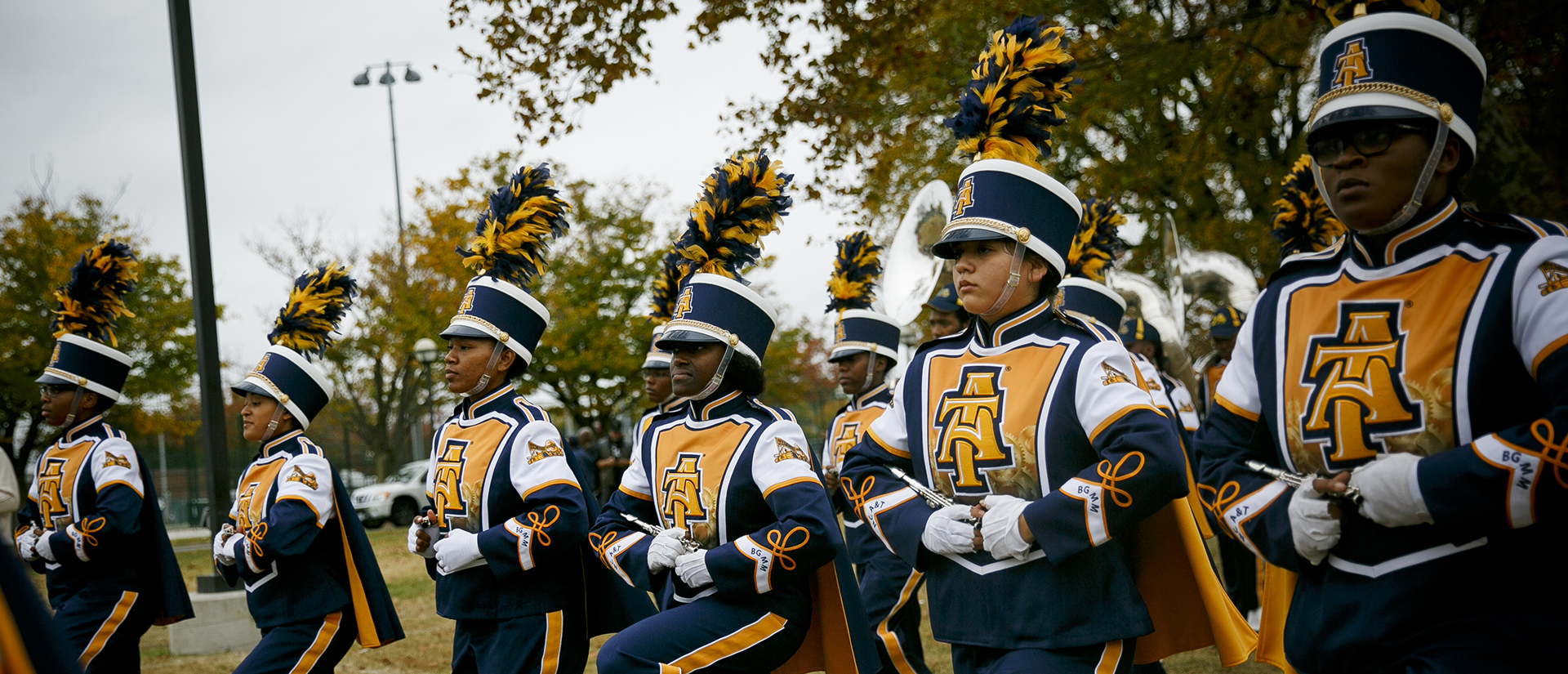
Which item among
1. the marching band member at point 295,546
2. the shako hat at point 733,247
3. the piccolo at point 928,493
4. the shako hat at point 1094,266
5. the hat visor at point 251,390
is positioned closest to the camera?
the piccolo at point 928,493

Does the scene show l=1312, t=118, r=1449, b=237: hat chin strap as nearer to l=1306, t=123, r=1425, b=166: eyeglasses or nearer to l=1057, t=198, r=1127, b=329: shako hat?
l=1306, t=123, r=1425, b=166: eyeglasses

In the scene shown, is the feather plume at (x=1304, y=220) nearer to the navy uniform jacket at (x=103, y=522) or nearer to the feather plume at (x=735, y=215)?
the feather plume at (x=735, y=215)

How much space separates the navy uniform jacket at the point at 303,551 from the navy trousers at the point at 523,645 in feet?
2.89

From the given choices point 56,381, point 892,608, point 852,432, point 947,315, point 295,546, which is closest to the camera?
point 295,546

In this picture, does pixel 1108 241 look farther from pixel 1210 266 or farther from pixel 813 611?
pixel 1210 266

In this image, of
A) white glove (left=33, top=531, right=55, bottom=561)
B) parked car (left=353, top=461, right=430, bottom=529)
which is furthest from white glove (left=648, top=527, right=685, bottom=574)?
parked car (left=353, top=461, right=430, bottom=529)

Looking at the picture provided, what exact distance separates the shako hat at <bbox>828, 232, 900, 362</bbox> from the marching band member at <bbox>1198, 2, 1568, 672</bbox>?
Result: 527 cm

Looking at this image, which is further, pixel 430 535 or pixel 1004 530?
pixel 430 535

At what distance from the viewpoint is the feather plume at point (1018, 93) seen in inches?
149

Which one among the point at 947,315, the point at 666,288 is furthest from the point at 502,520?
the point at 947,315

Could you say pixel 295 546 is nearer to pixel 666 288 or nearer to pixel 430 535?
pixel 430 535

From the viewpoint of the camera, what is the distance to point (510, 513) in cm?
516

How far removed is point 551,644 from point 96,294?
16.1 feet


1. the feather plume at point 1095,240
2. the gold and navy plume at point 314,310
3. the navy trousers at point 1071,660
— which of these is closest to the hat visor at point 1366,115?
the navy trousers at point 1071,660
